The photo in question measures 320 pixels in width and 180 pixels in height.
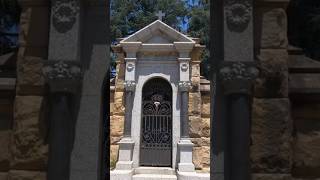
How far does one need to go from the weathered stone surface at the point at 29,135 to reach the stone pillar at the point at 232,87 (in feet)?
6.49

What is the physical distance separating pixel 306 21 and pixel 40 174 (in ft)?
37.2

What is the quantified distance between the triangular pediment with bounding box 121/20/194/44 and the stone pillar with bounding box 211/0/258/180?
1247 cm

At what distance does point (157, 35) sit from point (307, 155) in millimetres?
13438

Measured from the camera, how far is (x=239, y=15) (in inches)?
203

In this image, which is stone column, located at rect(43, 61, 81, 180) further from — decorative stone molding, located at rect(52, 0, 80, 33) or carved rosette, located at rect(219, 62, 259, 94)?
carved rosette, located at rect(219, 62, 259, 94)

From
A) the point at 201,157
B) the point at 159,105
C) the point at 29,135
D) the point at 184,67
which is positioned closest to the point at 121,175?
the point at 201,157

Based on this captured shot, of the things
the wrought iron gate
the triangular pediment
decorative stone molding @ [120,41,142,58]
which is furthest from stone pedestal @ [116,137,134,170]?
the triangular pediment

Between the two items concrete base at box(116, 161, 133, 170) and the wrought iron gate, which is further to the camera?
the wrought iron gate

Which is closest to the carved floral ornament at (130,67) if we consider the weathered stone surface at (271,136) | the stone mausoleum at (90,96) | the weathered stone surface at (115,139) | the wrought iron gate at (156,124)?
the wrought iron gate at (156,124)

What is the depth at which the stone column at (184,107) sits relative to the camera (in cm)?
1617

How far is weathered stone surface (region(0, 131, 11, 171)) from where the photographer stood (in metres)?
5.31

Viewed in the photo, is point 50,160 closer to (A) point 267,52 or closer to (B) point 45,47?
(B) point 45,47

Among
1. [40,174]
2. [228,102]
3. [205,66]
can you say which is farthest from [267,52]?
[205,66]

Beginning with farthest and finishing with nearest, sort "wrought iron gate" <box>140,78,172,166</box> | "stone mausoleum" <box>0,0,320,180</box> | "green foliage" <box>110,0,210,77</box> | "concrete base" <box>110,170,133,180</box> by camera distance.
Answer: "green foliage" <box>110,0,210,77</box>, "wrought iron gate" <box>140,78,172,166</box>, "concrete base" <box>110,170,133,180</box>, "stone mausoleum" <box>0,0,320,180</box>
